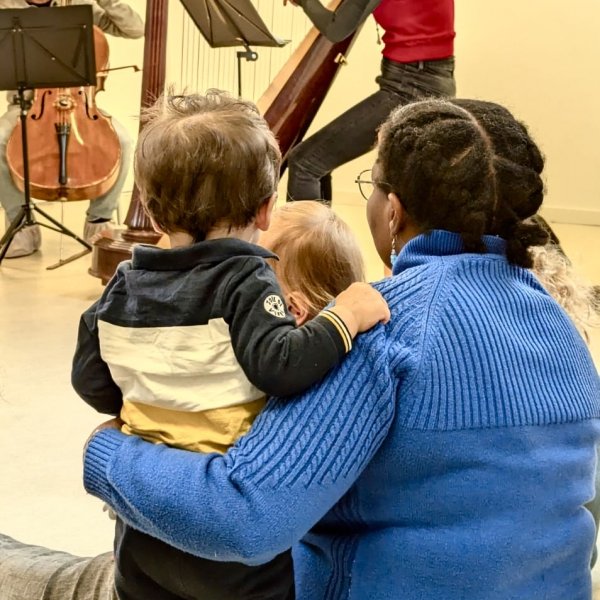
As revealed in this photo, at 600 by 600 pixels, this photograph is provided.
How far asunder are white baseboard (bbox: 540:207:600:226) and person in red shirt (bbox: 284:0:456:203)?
2949mm

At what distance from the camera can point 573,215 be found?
619 cm

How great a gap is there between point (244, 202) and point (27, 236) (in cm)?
368

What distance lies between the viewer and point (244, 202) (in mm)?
1085

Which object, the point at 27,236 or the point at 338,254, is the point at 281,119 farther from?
the point at 338,254

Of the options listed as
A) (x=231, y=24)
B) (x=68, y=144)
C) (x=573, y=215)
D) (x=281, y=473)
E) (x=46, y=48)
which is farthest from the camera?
(x=573, y=215)

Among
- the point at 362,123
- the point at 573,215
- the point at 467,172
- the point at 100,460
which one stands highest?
the point at 467,172

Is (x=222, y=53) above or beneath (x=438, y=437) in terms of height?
beneath

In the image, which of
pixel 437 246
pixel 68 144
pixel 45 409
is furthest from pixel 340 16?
pixel 437 246

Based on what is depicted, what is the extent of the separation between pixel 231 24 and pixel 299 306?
2.35 m

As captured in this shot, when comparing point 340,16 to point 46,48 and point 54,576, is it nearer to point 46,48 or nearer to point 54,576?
point 46,48

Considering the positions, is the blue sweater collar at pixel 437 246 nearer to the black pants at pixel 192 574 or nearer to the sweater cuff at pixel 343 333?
the sweater cuff at pixel 343 333

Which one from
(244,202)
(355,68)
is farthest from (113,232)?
(355,68)

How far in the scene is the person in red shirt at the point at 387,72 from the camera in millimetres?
3182

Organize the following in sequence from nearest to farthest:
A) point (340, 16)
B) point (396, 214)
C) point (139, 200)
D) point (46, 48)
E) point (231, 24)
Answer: point (396, 214) < point (340, 16) < point (139, 200) < point (231, 24) < point (46, 48)
